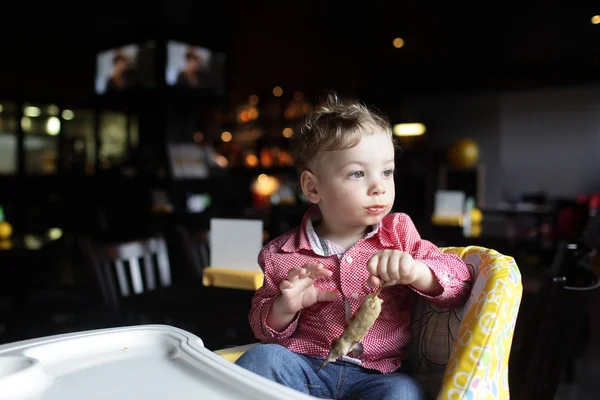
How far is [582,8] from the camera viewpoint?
565cm

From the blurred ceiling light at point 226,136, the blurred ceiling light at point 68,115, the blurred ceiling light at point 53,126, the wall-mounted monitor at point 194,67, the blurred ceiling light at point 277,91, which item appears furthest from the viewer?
the blurred ceiling light at point 226,136

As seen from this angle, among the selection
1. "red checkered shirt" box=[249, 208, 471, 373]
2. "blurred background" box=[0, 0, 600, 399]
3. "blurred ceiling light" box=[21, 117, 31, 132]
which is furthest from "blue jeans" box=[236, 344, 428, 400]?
"blurred ceiling light" box=[21, 117, 31, 132]

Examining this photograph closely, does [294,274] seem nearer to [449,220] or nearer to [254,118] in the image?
[449,220]

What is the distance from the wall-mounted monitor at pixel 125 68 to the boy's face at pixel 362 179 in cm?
570

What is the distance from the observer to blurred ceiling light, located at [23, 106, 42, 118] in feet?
23.9

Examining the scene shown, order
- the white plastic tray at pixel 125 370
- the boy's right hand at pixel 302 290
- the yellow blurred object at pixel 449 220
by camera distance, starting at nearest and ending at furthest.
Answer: the white plastic tray at pixel 125 370, the boy's right hand at pixel 302 290, the yellow blurred object at pixel 449 220

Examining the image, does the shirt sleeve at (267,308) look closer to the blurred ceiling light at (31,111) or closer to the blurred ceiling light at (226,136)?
the blurred ceiling light at (31,111)

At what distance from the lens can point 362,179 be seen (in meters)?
1.24

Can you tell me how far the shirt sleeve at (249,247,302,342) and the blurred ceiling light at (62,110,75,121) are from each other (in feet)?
23.8

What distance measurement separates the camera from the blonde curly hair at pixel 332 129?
1.25m

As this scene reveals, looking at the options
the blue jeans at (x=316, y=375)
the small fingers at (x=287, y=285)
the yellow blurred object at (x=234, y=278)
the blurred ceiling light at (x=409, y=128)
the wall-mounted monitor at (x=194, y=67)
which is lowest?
the blue jeans at (x=316, y=375)

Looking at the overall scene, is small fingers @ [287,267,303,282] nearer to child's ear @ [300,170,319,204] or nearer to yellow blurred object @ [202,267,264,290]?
child's ear @ [300,170,319,204]

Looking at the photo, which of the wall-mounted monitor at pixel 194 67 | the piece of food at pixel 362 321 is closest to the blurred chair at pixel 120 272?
the piece of food at pixel 362 321

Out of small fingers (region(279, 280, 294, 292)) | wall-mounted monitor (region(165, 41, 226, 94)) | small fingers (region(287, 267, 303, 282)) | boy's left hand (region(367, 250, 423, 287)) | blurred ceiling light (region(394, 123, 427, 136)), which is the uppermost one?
wall-mounted monitor (region(165, 41, 226, 94))
